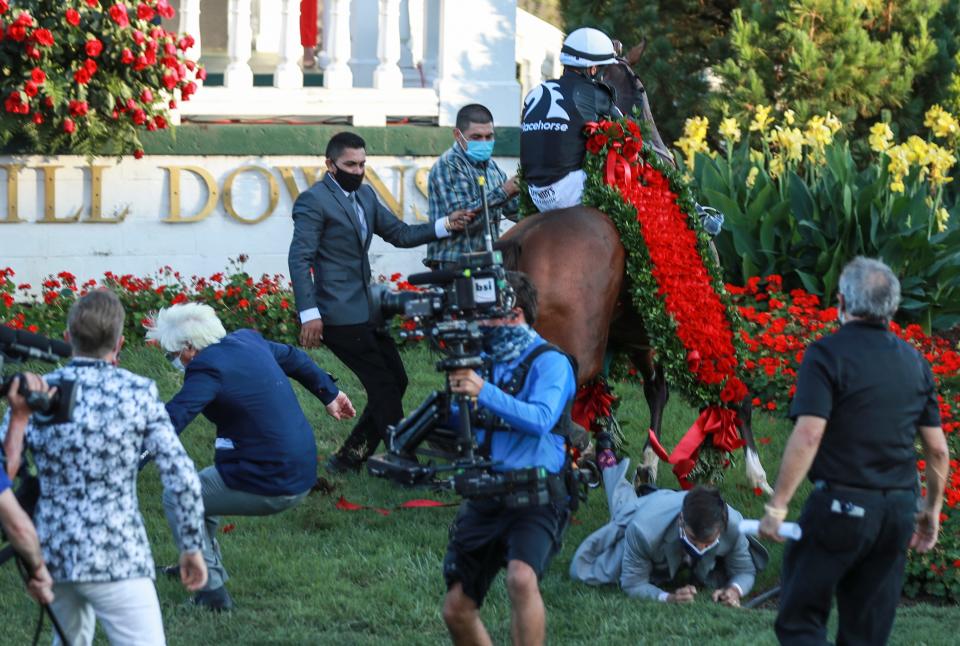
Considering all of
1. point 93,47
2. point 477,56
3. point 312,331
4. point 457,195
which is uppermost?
point 477,56

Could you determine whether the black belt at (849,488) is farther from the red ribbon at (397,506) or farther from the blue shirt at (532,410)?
the red ribbon at (397,506)

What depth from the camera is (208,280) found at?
11320 millimetres

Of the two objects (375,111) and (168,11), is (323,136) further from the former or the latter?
(168,11)

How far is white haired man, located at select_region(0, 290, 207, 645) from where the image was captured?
4621 mm

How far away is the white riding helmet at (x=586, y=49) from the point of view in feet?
25.5

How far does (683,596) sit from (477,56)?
20.5 ft

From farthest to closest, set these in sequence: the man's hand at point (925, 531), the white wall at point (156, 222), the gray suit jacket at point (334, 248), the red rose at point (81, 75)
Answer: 1. the white wall at point (156, 222)
2. the red rose at point (81, 75)
3. the gray suit jacket at point (334, 248)
4. the man's hand at point (925, 531)

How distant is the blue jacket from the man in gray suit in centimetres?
187

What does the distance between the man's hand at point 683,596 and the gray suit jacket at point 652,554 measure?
2.6 inches

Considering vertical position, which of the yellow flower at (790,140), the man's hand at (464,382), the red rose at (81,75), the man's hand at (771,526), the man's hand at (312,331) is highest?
the red rose at (81,75)

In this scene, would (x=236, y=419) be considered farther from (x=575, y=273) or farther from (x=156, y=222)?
(x=156, y=222)

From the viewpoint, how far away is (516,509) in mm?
5273

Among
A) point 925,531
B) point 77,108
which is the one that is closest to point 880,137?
point 77,108

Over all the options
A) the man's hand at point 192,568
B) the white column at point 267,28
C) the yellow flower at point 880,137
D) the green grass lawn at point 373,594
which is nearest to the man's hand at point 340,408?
the green grass lawn at point 373,594
